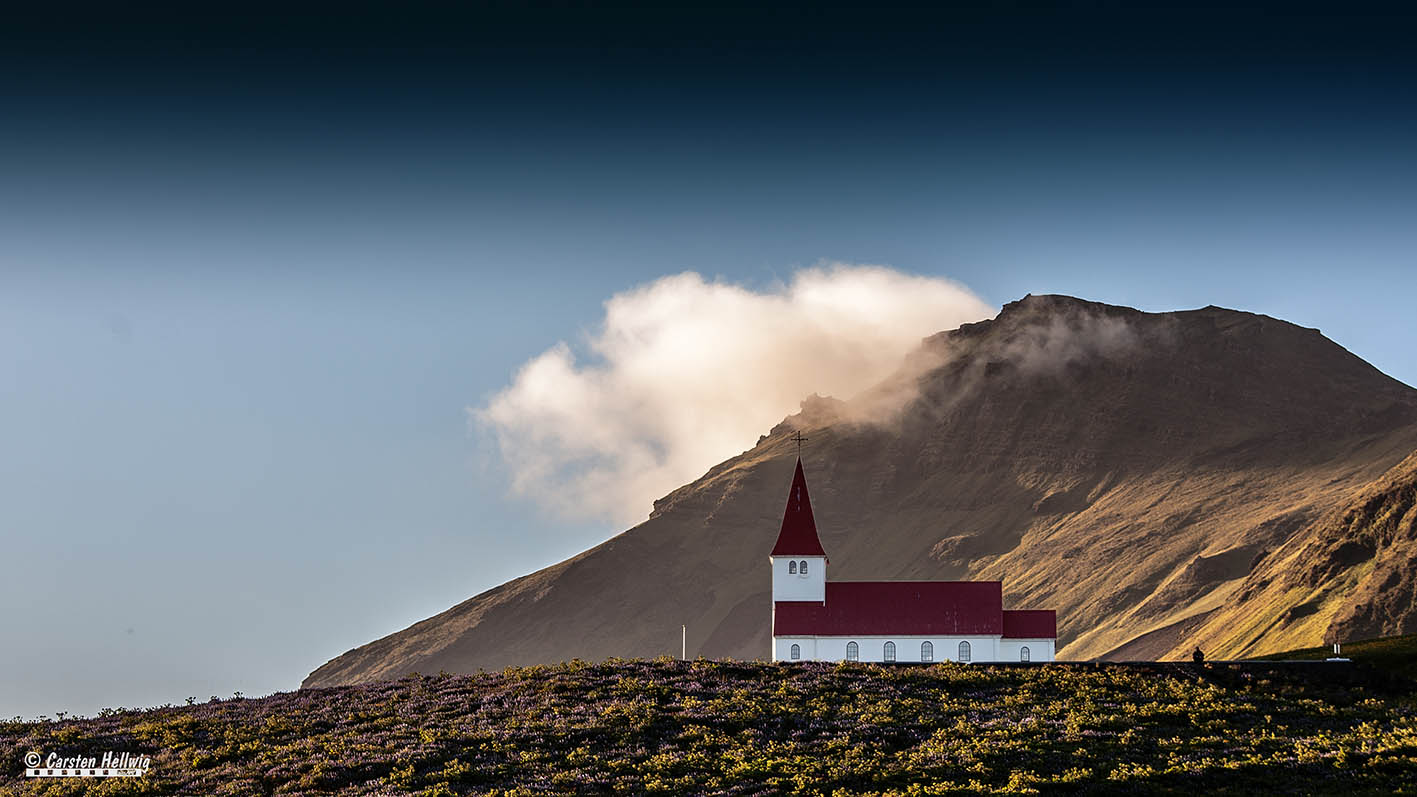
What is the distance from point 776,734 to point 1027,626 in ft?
200

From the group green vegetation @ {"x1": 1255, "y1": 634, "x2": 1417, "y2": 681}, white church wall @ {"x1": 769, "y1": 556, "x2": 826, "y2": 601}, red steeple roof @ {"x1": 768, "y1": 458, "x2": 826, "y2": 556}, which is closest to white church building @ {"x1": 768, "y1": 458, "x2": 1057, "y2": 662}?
white church wall @ {"x1": 769, "y1": 556, "x2": 826, "y2": 601}

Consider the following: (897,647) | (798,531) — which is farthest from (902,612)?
(798,531)

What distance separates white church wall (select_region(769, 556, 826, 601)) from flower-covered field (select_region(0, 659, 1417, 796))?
162 ft

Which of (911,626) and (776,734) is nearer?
(776,734)

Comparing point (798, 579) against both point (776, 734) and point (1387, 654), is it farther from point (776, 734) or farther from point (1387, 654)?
point (776, 734)

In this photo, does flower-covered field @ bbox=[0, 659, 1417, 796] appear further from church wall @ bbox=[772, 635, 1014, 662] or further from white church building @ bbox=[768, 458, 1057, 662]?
white church building @ bbox=[768, 458, 1057, 662]

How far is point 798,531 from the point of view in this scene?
110 m

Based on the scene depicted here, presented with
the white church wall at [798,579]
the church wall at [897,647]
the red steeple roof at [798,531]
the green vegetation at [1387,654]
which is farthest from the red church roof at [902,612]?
the green vegetation at [1387,654]

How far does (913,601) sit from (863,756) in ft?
198

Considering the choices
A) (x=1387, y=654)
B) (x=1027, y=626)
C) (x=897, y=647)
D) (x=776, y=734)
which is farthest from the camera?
(x=1027, y=626)

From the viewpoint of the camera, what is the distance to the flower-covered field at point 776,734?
38969 millimetres

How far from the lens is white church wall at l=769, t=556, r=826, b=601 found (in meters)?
108

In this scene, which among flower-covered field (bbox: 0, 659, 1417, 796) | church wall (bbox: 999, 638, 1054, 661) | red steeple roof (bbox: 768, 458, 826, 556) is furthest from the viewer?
red steeple roof (bbox: 768, 458, 826, 556)

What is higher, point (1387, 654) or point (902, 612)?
point (902, 612)
